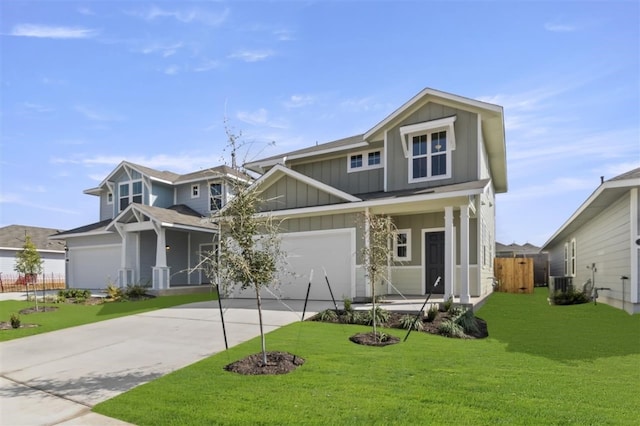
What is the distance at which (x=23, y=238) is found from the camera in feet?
91.1

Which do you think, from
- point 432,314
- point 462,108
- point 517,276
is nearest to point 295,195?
point 462,108

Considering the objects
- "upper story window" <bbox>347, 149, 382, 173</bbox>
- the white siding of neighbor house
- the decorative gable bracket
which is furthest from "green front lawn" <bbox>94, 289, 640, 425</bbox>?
"upper story window" <bbox>347, 149, 382, 173</bbox>

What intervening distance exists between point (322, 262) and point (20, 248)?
2381 centimetres

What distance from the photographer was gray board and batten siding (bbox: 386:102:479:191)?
42.7 ft

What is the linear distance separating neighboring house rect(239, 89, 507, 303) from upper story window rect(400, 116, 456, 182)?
3 centimetres

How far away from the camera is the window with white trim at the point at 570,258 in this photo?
1958 cm

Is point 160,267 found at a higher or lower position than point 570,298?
higher

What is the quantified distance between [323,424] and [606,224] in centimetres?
1307

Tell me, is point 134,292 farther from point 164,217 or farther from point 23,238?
point 23,238

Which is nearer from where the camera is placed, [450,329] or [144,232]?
[450,329]

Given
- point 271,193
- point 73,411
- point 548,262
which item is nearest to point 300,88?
point 271,193

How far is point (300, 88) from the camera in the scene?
1066 centimetres

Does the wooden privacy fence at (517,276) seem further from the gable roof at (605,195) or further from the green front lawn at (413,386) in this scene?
the green front lawn at (413,386)

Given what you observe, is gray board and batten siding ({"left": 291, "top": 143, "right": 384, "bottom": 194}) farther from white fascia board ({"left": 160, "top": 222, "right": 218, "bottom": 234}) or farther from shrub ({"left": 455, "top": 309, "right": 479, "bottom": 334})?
shrub ({"left": 455, "top": 309, "right": 479, "bottom": 334})
